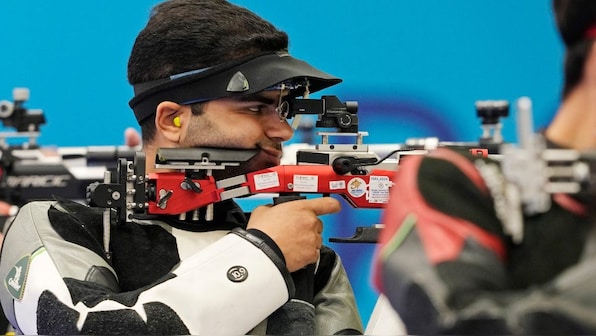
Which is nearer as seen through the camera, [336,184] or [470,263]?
[470,263]

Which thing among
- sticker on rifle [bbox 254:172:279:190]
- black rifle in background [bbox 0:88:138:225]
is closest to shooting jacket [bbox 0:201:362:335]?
sticker on rifle [bbox 254:172:279:190]

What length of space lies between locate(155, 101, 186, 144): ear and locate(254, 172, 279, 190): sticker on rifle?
19cm

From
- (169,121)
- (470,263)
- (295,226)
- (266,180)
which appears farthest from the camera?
(169,121)

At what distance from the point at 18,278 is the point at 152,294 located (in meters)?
→ 0.25

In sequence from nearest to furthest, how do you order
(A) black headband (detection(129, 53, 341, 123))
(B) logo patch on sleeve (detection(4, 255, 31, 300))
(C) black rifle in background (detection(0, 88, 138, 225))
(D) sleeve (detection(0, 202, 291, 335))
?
(D) sleeve (detection(0, 202, 291, 335)) → (B) logo patch on sleeve (detection(4, 255, 31, 300)) → (A) black headband (detection(129, 53, 341, 123)) → (C) black rifle in background (detection(0, 88, 138, 225))

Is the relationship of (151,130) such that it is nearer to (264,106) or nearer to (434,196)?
(264,106)

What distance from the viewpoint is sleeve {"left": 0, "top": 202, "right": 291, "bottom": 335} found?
4.87 feet

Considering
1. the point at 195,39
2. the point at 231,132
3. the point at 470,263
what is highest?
the point at 195,39

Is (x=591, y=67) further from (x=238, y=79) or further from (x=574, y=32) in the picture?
(x=238, y=79)

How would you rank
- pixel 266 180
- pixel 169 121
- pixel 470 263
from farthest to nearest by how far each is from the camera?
1. pixel 169 121
2. pixel 266 180
3. pixel 470 263

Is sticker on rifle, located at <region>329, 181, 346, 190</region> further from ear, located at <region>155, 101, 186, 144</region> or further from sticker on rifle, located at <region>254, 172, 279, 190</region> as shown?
ear, located at <region>155, 101, 186, 144</region>

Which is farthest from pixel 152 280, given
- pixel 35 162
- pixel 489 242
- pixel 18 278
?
pixel 35 162

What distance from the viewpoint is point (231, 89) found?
173 cm

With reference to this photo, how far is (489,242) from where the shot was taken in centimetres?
84
